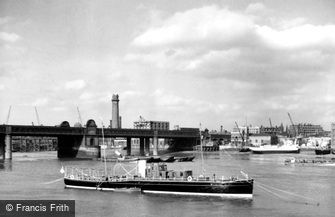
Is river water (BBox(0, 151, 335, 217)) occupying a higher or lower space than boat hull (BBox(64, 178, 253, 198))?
lower

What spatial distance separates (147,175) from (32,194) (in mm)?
17267

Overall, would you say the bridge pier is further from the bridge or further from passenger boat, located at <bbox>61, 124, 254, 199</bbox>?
passenger boat, located at <bbox>61, 124, 254, 199</bbox>

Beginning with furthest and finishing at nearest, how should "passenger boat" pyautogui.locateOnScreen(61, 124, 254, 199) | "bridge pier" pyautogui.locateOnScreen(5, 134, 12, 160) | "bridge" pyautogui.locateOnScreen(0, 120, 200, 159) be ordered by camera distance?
"bridge" pyautogui.locateOnScreen(0, 120, 200, 159)
"bridge pier" pyautogui.locateOnScreen(5, 134, 12, 160)
"passenger boat" pyautogui.locateOnScreen(61, 124, 254, 199)

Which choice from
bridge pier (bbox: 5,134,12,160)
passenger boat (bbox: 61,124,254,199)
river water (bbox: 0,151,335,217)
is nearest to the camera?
river water (bbox: 0,151,335,217)

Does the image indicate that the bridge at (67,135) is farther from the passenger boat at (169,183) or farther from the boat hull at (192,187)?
the boat hull at (192,187)

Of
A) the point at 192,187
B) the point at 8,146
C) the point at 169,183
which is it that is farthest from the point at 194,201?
the point at 8,146

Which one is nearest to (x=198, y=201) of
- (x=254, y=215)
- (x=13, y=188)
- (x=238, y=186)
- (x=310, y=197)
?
(x=238, y=186)

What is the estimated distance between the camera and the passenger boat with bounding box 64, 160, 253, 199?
61.8 meters

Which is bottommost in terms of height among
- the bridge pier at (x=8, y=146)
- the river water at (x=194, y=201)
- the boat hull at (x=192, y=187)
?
the river water at (x=194, y=201)

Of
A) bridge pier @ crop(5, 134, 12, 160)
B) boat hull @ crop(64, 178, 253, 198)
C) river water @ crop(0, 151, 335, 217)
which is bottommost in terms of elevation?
river water @ crop(0, 151, 335, 217)

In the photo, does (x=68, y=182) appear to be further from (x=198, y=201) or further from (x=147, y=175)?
(x=198, y=201)

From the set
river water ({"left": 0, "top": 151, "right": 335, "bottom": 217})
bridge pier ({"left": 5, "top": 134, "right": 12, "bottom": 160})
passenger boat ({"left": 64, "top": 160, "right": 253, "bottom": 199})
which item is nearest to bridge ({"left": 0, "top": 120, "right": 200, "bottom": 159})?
bridge pier ({"left": 5, "top": 134, "right": 12, "bottom": 160})

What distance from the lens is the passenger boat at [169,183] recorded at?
6184cm

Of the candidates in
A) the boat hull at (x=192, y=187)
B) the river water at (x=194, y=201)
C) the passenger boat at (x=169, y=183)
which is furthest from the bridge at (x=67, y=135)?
the boat hull at (x=192, y=187)
